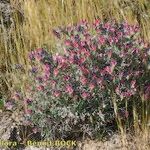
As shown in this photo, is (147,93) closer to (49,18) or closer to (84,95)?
(84,95)

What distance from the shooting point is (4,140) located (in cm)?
302

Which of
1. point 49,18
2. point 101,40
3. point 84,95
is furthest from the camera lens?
point 49,18

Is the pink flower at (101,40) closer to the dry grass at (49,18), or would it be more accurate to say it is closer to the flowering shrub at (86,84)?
the flowering shrub at (86,84)

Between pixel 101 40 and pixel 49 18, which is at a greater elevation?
Answer: pixel 49 18

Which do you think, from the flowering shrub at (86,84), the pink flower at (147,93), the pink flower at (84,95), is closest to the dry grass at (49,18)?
the flowering shrub at (86,84)

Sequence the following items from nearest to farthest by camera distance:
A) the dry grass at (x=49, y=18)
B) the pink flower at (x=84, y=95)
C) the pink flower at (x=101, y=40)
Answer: the pink flower at (x=84, y=95) → the pink flower at (x=101, y=40) → the dry grass at (x=49, y=18)

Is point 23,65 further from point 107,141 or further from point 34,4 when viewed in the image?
point 107,141

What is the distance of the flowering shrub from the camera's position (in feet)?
9.46

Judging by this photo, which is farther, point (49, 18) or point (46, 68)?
point (49, 18)

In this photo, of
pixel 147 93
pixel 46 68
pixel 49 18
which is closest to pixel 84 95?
pixel 46 68

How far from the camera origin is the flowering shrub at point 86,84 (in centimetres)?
288

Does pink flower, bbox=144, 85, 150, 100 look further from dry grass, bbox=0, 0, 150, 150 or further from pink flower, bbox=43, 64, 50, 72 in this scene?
dry grass, bbox=0, 0, 150, 150

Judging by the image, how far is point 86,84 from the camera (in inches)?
113

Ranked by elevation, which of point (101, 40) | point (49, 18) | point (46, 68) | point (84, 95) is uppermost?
point (49, 18)
